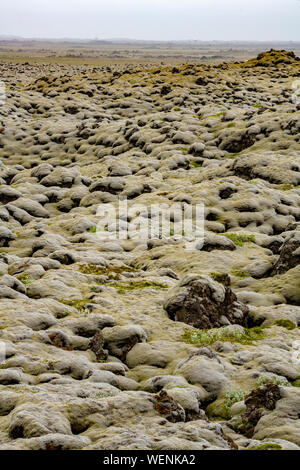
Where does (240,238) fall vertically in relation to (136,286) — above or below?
above

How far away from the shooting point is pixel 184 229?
97.8ft

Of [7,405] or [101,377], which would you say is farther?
[101,377]

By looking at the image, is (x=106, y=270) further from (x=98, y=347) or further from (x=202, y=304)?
(x=98, y=347)

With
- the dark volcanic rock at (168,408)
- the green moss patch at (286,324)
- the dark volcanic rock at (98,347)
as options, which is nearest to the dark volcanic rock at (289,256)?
the green moss patch at (286,324)

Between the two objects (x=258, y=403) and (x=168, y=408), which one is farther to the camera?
(x=258, y=403)

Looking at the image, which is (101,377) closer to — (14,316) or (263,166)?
(14,316)

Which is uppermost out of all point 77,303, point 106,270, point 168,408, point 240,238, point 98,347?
point 168,408

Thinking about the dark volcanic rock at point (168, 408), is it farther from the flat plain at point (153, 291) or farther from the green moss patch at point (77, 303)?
the green moss patch at point (77, 303)

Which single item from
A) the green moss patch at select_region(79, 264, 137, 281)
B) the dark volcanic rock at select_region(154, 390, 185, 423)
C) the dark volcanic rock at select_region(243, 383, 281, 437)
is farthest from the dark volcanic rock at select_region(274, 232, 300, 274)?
the dark volcanic rock at select_region(154, 390, 185, 423)

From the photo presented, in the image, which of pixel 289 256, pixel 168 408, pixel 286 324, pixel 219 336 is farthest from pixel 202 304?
pixel 168 408

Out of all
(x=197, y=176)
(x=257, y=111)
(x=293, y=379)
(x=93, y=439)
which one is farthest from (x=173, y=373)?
(x=257, y=111)

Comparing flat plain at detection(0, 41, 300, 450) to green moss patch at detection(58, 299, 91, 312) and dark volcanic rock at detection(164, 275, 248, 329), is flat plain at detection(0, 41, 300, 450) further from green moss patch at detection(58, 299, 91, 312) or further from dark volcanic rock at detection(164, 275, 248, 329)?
green moss patch at detection(58, 299, 91, 312)

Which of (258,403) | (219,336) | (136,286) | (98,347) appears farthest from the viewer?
(136,286)

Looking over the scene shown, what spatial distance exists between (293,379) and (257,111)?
44.1 m
